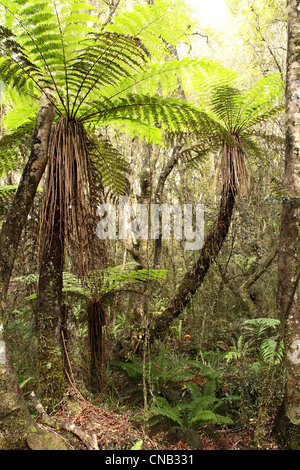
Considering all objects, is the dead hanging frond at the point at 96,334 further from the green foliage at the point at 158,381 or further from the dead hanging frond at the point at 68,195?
the dead hanging frond at the point at 68,195

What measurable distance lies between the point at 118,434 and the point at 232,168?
3.08 metres

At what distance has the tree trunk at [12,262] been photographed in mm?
1652

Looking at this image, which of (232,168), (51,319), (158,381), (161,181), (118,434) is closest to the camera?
(118,434)

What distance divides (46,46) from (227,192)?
8.51 ft

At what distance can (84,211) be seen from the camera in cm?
226

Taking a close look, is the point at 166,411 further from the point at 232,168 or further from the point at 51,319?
the point at 232,168

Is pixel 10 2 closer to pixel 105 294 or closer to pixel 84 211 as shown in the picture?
pixel 84 211

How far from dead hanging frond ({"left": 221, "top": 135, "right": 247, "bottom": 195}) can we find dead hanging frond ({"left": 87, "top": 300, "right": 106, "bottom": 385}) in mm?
2155

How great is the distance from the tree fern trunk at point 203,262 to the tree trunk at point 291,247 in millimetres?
1232

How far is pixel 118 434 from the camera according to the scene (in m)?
2.17

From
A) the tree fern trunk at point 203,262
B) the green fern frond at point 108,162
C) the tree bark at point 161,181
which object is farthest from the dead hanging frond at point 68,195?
the tree bark at point 161,181

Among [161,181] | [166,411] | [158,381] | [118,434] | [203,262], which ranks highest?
[161,181]

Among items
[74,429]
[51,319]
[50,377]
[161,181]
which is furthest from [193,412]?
[161,181]

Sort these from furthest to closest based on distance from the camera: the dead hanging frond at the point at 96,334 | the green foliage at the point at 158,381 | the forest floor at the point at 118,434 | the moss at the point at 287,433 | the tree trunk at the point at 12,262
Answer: the green foliage at the point at 158,381 → the dead hanging frond at the point at 96,334 → the moss at the point at 287,433 → the forest floor at the point at 118,434 → the tree trunk at the point at 12,262
